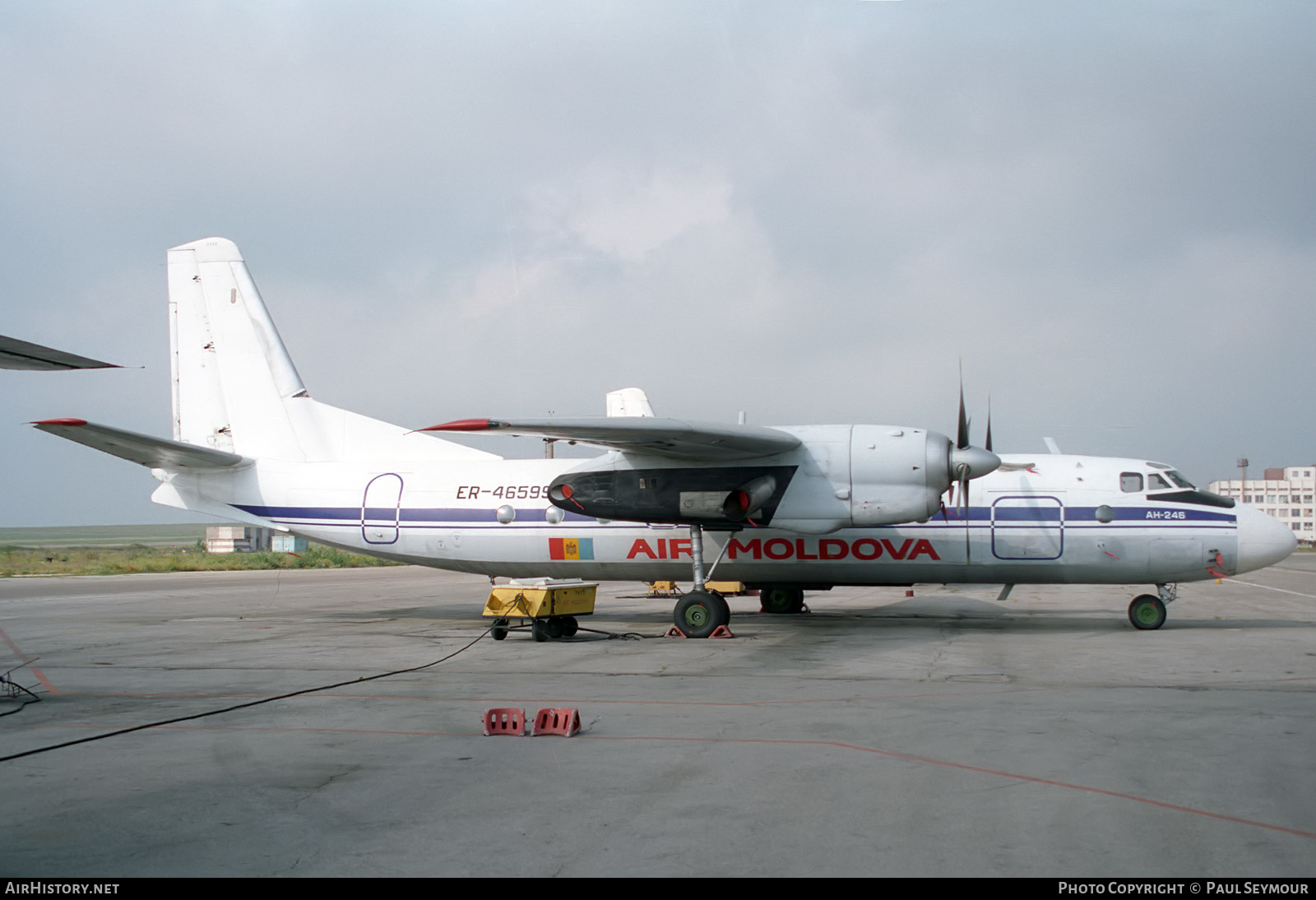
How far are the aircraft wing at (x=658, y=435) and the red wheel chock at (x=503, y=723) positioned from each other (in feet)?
19.6

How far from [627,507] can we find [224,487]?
9535 mm

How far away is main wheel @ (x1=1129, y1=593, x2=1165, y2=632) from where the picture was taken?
1806 cm

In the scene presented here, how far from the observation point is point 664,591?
30.5m

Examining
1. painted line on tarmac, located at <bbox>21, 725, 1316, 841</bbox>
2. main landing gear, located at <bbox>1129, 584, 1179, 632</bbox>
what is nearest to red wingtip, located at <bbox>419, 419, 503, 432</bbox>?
painted line on tarmac, located at <bbox>21, 725, 1316, 841</bbox>

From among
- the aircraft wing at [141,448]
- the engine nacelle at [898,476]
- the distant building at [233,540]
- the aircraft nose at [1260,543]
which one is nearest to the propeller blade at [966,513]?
the engine nacelle at [898,476]

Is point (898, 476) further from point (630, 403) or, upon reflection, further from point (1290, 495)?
point (1290, 495)

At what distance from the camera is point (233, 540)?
81.6m

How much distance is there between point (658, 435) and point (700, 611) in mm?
3739

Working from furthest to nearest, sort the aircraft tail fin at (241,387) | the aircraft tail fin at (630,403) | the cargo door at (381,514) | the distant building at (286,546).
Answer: the distant building at (286,546) → the aircraft tail fin at (630,403) → the aircraft tail fin at (241,387) → the cargo door at (381,514)

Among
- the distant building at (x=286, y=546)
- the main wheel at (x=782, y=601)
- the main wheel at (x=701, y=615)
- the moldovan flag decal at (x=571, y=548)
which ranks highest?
the moldovan flag decal at (x=571, y=548)

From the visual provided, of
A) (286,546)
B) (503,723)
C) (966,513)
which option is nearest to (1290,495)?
(286,546)

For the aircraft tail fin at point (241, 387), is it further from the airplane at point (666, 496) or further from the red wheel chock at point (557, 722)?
the red wheel chock at point (557, 722)

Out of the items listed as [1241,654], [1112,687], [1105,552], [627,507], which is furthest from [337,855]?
[1105,552]

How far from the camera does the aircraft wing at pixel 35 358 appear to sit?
6.66m
